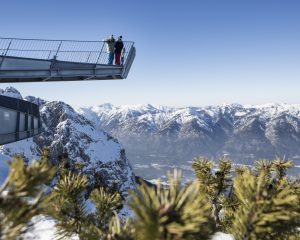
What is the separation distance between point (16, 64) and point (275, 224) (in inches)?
1023

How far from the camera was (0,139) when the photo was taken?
2823cm

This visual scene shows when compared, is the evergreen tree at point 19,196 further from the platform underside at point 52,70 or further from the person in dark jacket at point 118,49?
the person in dark jacket at point 118,49

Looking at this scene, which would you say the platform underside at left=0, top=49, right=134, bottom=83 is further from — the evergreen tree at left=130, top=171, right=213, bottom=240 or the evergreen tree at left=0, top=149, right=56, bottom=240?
the evergreen tree at left=130, top=171, right=213, bottom=240

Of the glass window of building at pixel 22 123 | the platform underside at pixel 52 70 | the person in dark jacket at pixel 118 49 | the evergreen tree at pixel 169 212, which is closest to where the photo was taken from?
the evergreen tree at pixel 169 212

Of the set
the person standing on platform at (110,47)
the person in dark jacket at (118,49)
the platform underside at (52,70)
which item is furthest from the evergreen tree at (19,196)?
the person in dark jacket at (118,49)

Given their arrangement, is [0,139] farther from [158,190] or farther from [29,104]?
[158,190]

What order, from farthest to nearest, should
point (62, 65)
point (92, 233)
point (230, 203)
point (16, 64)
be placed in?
point (62, 65) → point (16, 64) → point (230, 203) → point (92, 233)

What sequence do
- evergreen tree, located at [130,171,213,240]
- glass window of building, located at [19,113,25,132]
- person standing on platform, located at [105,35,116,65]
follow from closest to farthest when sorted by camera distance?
evergreen tree, located at [130,171,213,240]
glass window of building, located at [19,113,25,132]
person standing on platform, located at [105,35,116,65]

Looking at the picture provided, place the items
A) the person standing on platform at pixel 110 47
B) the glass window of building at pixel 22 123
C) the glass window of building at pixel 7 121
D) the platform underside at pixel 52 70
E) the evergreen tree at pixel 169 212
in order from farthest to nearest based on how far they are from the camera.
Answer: the person standing on platform at pixel 110 47 → the glass window of building at pixel 22 123 → the glass window of building at pixel 7 121 → the platform underside at pixel 52 70 → the evergreen tree at pixel 169 212

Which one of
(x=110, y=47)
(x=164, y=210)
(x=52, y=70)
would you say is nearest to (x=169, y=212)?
(x=164, y=210)

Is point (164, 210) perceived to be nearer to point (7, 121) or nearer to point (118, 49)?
point (7, 121)

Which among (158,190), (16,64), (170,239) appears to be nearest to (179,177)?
(158,190)

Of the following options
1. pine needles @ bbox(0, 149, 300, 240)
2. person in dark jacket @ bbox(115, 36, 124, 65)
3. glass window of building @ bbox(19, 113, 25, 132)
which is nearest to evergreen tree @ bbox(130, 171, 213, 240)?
pine needles @ bbox(0, 149, 300, 240)

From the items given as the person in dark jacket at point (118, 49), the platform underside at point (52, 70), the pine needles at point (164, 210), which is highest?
the person in dark jacket at point (118, 49)
